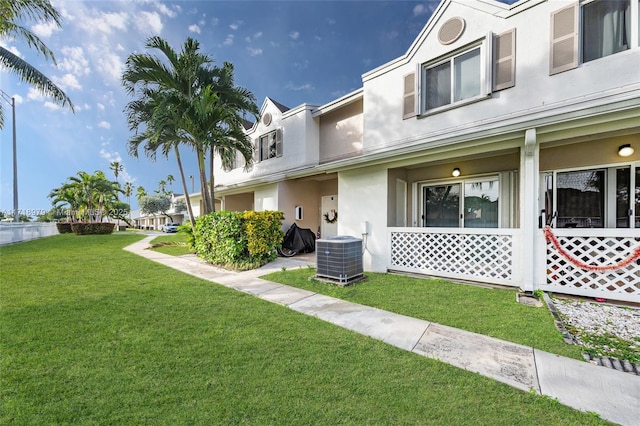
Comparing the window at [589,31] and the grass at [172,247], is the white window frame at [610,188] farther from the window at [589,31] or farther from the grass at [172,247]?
the grass at [172,247]

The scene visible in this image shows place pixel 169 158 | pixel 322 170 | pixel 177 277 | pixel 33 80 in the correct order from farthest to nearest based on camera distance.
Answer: pixel 169 158, pixel 33 80, pixel 322 170, pixel 177 277

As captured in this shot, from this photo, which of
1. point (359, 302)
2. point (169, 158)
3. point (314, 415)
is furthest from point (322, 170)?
point (169, 158)

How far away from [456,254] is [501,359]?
3528 mm

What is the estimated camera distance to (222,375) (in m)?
2.58

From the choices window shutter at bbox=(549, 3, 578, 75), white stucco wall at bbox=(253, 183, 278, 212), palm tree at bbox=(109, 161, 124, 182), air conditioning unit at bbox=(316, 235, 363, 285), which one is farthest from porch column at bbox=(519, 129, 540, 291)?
palm tree at bbox=(109, 161, 124, 182)

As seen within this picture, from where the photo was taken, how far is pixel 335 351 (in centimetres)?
306

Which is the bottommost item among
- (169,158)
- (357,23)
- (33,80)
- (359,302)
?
(359,302)

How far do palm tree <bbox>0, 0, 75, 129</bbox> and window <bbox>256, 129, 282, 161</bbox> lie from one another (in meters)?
7.33

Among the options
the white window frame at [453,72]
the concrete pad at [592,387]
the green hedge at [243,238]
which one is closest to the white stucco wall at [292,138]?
the green hedge at [243,238]

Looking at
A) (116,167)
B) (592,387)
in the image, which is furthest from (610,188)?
(116,167)

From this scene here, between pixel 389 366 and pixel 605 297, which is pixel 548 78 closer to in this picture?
pixel 605 297

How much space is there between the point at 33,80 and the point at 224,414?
12.7m

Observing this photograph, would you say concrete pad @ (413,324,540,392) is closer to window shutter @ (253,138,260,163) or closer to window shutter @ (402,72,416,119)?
window shutter @ (402,72,416,119)

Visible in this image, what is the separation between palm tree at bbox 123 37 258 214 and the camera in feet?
31.7
